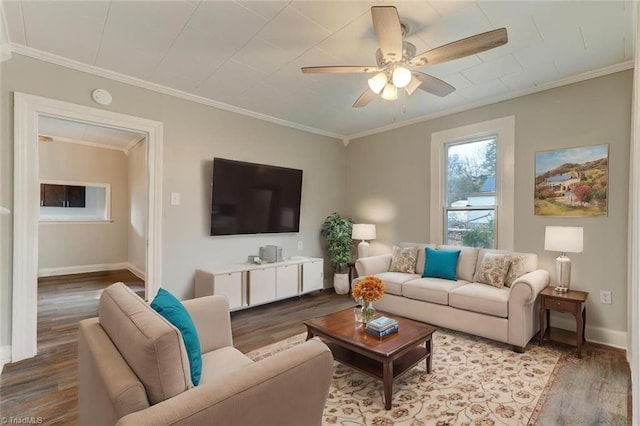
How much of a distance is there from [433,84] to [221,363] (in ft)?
8.49

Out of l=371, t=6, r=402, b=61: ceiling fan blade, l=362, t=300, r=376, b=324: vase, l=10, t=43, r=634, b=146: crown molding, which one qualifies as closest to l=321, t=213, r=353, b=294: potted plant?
l=10, t=43, r=634, b=146: crown molding

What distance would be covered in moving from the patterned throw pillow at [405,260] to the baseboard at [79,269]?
6.10m

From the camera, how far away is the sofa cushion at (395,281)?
3.64 m

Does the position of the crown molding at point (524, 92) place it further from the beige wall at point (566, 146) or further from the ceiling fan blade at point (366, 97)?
the ceiling fan blade at point (366, 97)

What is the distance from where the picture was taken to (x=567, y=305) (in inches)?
109

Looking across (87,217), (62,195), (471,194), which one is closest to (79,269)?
(87,217)

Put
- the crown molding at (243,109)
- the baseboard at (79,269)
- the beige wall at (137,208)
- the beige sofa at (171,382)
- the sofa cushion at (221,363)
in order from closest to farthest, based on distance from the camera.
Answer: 1. the beige sofa at (171,382)
2. the sofa cushion at (221,363)
3. the crown molding at (243,109)
4. the beige wall at (137,208)
5. the baseboard at (79,269)

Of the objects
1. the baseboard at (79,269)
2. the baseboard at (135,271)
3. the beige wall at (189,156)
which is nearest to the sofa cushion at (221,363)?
the beige wall at (189,156)

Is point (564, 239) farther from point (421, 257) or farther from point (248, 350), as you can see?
point (248, 350)

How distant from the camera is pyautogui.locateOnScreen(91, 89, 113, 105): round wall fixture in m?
3.00

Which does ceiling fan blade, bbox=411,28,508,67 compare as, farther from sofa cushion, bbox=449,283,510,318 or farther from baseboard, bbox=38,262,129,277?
baseboard, bbox=38,262,129,277

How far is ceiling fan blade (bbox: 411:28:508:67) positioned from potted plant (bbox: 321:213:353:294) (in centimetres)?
311

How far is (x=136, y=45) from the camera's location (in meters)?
2.59

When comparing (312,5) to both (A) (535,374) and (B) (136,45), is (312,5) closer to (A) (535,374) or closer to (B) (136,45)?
(B) (136,45)
